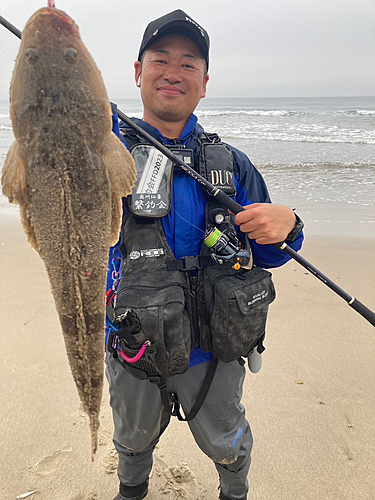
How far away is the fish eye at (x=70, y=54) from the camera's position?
1.77 meters

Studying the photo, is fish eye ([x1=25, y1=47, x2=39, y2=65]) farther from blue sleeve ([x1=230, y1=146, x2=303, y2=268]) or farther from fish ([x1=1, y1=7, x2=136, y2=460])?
blue sleeve ([x1=230, y1=146, x2=303, y2=268])

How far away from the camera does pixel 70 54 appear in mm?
1769

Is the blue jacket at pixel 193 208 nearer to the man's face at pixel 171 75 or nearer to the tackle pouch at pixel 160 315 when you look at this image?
the man's face at pixel 171 75

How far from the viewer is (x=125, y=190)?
1924 millimetres

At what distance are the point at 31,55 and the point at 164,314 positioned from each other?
1599 mm

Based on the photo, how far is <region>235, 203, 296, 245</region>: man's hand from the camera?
242 centimetres

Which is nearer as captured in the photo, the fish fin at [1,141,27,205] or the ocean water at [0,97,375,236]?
the fish fin at [1,141,27,205]

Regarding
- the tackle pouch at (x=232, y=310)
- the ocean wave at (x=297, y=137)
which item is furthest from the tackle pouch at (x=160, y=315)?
the ocean wave at (x=297, y=137)

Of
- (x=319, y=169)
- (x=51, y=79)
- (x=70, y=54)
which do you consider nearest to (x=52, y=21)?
(x=70, y=54)

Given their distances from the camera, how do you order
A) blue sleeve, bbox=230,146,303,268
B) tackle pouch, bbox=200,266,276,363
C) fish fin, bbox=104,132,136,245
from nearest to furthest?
1. fish fin, bbox=104,132,136,245
2. tackle pouch, bbox=200,266,276,363
3. blue sleeve, bbox=230,146,303,268

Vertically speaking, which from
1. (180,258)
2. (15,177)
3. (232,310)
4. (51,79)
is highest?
(51,79)

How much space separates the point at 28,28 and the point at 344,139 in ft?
80.8

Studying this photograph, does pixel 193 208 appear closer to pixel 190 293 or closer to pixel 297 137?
pixel 190 293

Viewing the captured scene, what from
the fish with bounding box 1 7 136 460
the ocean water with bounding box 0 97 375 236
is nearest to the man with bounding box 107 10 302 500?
the fish with bounding box 1 7 136 460
